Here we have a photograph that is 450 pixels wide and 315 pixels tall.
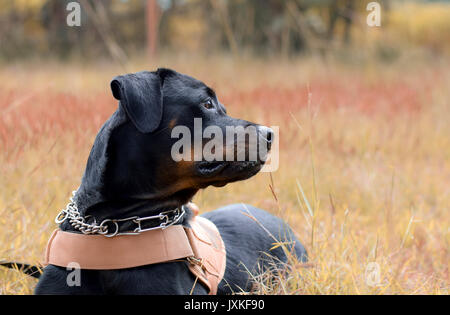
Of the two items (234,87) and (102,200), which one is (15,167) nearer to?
(102,200)

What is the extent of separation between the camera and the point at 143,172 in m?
2.12

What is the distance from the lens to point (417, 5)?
17844 mm

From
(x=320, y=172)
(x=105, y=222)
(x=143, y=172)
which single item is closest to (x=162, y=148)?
(x=143, y=172)

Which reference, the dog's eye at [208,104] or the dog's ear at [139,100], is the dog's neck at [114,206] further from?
the dog's eye at [208,104]

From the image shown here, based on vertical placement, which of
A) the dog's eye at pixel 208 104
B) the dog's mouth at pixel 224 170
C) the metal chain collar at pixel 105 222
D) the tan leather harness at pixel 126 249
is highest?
the dog's eye at pixel 208 104

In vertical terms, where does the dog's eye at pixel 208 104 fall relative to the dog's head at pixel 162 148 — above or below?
above

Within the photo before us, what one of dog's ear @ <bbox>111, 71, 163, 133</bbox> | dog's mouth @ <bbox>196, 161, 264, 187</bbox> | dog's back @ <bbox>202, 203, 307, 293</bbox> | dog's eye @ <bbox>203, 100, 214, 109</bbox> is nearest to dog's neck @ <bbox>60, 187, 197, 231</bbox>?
dog's mouth @ <bbox>196, 161, 264, 187</bbox>

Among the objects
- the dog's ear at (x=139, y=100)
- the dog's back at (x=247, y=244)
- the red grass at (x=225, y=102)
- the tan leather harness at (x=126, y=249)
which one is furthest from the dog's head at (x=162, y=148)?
the red grass at (x=225, y=102)

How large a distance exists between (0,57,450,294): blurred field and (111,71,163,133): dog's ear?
790 mm

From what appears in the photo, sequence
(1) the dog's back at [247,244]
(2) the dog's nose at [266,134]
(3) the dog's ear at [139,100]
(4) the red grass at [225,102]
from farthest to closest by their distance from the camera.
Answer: (4) the red grass at [225,102], (1) the dog's back at [247,244], (2) the dog's nose at [266,134], (3) the dog's ear at [139,100]

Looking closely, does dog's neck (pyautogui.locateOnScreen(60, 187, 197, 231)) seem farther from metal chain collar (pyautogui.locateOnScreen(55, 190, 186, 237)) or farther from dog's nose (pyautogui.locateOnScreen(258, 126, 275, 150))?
dog's nose (pyautogui.locateOnScreen(258, 126, 275, 150))

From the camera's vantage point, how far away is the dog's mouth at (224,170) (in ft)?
7.03
